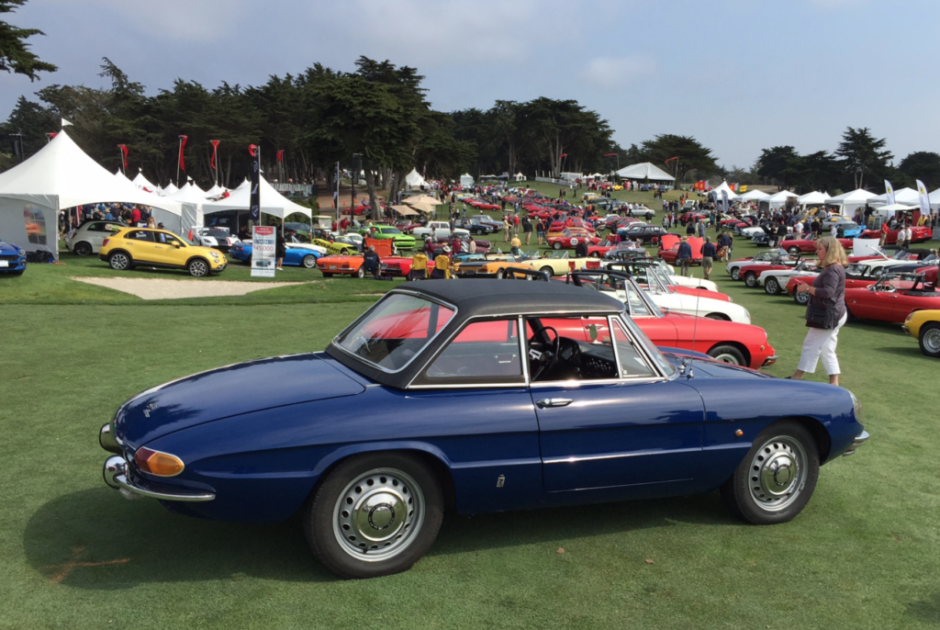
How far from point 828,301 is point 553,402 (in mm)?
4844

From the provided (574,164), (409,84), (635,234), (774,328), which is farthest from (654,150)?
(774,328)

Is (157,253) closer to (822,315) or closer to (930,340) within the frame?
(822,315)

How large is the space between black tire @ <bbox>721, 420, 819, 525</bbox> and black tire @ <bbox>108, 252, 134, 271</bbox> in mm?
22136

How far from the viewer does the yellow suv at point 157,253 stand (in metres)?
22.6

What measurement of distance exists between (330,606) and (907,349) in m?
12.3

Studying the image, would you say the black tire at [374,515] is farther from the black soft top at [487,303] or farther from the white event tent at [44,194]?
the white event tent at [44,194]

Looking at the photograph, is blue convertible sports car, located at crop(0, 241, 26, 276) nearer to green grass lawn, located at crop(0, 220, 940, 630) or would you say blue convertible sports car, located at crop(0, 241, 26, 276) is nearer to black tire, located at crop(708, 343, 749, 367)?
green grass lawn, located at crop(0, 220, 940, 630)

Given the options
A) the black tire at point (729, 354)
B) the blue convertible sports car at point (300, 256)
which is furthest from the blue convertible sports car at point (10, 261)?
the black tire at point (729, 354)

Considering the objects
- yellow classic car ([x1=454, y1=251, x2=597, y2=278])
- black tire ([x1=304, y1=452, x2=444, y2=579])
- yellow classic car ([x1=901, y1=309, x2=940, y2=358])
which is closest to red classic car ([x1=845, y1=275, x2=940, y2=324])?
yellow classic car ([x1=901, y1=309, x2=940, y2=358])

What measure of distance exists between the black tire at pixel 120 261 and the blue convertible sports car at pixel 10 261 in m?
5.42

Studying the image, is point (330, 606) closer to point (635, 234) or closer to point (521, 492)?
point (521, 492)

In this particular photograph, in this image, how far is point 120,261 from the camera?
22562 mm

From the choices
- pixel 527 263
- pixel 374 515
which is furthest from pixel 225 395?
pixel 527 263

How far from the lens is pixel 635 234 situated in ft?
147
